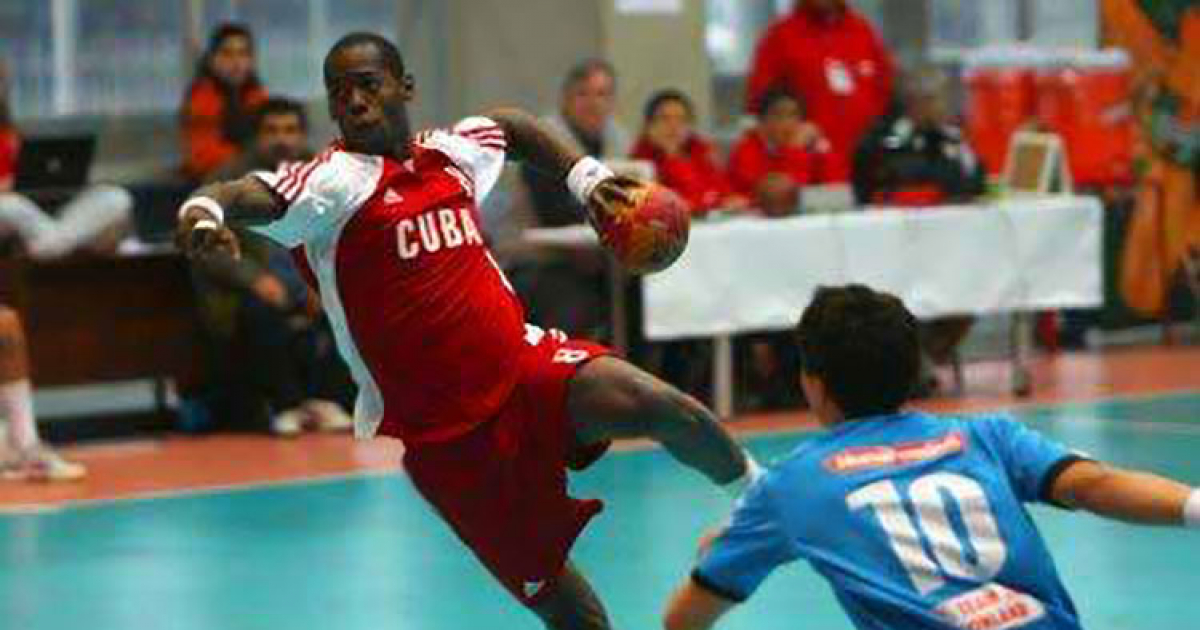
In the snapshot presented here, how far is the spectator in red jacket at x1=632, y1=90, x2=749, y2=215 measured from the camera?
1292 cm

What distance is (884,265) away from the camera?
506 inches

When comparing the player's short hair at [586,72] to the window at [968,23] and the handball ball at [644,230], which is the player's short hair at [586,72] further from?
the handball ball at [644,230]

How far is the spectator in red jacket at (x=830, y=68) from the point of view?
14133mm

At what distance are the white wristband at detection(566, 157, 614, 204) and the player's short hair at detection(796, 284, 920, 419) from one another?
1950mm

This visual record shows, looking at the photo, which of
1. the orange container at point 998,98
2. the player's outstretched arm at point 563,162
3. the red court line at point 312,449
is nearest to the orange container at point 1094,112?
the orange container at point 998,98

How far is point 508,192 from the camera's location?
1296cm

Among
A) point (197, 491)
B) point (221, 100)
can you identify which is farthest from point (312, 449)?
point (221, 100)

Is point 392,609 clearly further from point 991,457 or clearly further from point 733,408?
point 733,408

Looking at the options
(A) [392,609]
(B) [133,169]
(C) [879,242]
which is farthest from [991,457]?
(B) [133,169]

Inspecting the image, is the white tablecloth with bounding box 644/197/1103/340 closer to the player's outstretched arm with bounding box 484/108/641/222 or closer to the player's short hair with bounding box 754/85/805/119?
the player's short hair with bounding box 754/85/805/119

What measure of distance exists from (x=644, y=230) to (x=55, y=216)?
7163mm

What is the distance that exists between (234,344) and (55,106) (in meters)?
2.88

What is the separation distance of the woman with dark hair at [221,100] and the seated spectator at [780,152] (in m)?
2.38

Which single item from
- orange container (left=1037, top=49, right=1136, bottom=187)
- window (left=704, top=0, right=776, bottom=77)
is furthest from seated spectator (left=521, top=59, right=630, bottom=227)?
window (left=704, top=0, right=776, bottom=77)
